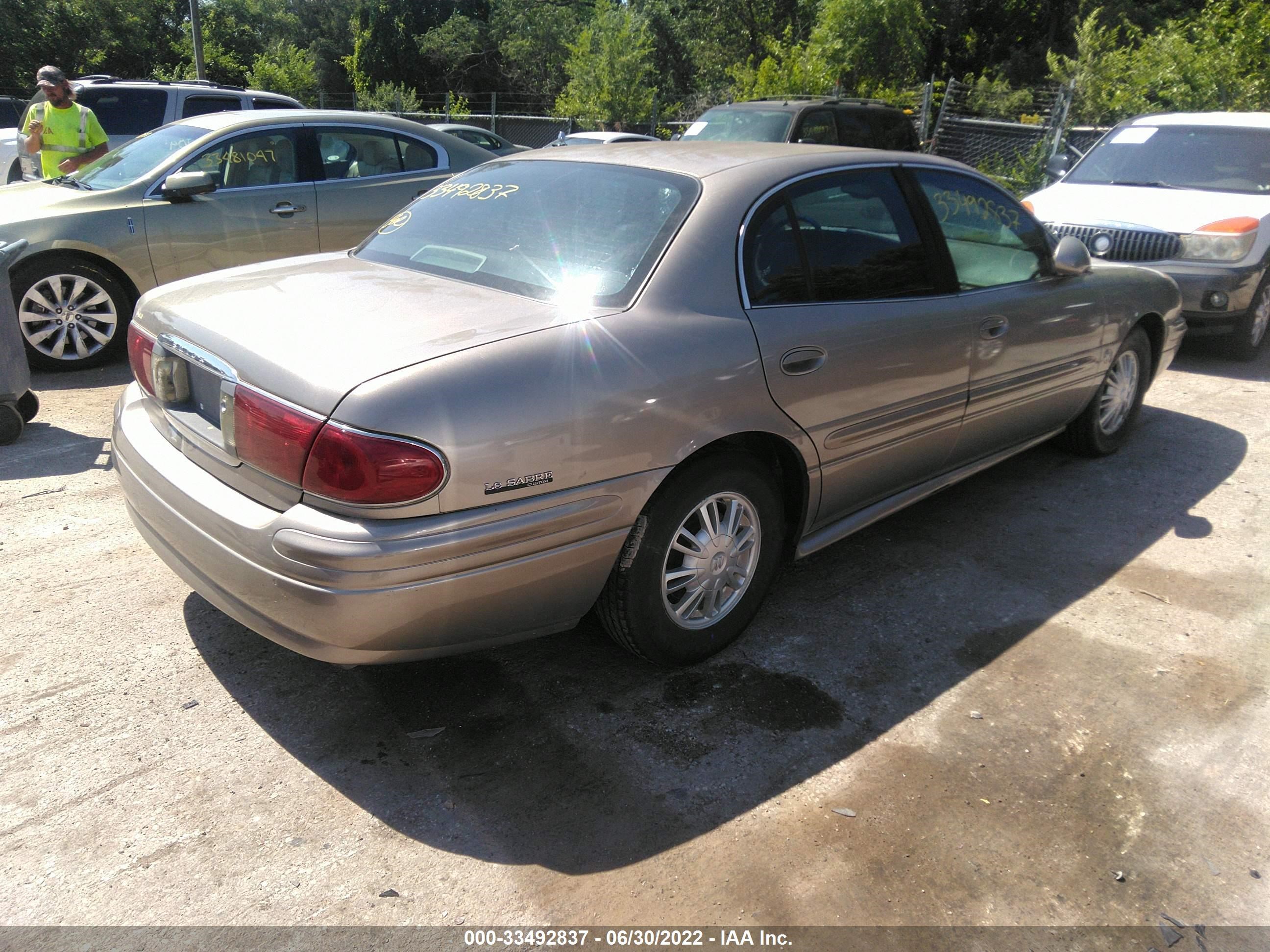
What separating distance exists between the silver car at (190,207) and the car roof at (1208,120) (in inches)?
239

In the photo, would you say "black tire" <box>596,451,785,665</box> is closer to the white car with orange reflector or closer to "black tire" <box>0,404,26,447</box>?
"black tire" <box>0,404,26,447</box>

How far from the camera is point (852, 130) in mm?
10375

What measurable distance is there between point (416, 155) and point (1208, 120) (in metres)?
6.55

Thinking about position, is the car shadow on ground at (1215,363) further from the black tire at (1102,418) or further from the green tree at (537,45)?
the green tree at (537,45)

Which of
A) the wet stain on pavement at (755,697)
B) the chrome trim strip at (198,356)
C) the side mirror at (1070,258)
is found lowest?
the wet stain on pavement at (755,697)

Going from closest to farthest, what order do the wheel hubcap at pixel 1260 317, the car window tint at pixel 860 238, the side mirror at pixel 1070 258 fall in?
1. the car window tint at pixel 860 238
2. the side mirror at pixel 1070 258
3. the wheel hubcap at pixel 1260 317

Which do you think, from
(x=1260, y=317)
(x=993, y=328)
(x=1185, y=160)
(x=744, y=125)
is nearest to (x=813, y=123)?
(x=744, y=125)

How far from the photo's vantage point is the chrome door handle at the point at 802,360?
319 cm

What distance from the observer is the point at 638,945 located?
7.31ft

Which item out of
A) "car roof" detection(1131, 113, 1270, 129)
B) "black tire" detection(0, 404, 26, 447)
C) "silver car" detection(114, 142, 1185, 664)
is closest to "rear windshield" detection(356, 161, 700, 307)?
"silver car" detection(114, 142, 1185, 664)

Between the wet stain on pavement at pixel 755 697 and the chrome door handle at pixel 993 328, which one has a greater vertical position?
the chrome door handle at pixel 993 328

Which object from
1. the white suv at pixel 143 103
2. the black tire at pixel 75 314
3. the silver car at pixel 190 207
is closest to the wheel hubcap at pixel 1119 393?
the silver car at pixel 190 207

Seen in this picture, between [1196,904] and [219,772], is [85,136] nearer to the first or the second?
[219,772]

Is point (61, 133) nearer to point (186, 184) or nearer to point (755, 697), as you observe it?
point (186, 184)
